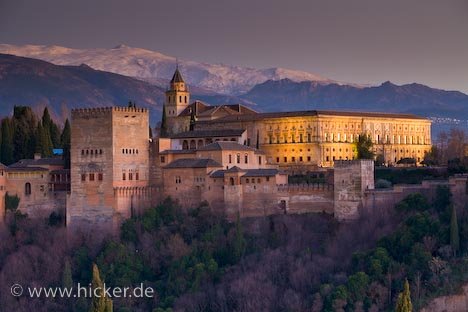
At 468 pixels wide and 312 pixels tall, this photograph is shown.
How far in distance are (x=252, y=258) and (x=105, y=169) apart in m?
7.71

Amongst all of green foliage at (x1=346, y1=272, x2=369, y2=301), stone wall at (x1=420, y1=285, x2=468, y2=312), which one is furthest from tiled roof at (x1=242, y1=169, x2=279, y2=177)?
stone wall at (x1=420, y1=285, x2=468, y2=312)

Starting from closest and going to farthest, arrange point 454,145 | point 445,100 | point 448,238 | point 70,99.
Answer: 1. point 448,238
2. point 454,145
3. point 70,99
4. point 445,100

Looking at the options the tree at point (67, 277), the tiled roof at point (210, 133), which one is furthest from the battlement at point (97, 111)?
the tiled roof at point (210, 133)

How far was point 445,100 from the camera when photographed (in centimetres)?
16112

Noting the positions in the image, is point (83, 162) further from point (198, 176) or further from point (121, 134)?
point (198, 176)

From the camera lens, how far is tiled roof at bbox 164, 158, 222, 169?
139 ft

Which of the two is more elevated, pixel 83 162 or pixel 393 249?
pixel 83 162

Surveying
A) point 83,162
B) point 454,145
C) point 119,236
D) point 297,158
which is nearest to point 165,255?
point 119,236

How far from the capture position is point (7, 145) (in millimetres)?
49562

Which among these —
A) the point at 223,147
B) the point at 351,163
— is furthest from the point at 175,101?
the point at 351,163

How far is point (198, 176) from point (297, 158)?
12879mm

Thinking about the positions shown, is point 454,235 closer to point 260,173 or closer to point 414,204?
point 414,204

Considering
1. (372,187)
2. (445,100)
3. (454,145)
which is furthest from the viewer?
(445,100)

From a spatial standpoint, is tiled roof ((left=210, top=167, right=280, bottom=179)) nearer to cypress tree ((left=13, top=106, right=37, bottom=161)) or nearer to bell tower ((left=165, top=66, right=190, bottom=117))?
cypress tree ((left=13, top=106, right=37, bottom=161))
